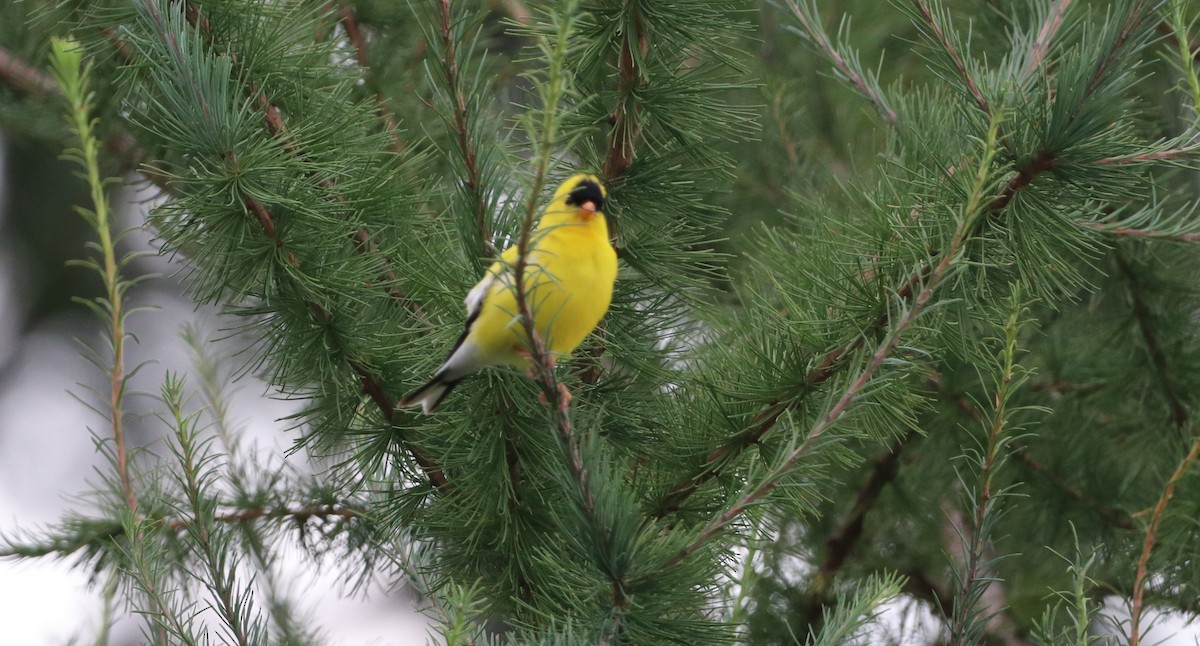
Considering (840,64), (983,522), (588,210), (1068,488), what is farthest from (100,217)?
(1068,488)

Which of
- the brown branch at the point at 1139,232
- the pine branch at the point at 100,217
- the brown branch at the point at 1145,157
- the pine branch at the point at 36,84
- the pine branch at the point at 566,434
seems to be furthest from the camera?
the pine branch at the point at 36,84

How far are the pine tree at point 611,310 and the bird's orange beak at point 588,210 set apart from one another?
0.12 metres

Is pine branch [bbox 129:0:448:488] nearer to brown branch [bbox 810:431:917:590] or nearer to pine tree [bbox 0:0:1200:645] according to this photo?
pine tree [bbox 0:0:1200:645]

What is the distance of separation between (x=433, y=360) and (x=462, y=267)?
0.20 meters

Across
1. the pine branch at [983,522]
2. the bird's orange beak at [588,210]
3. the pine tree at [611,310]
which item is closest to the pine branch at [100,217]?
the pine tree at [611,310]

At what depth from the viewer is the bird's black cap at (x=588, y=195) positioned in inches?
79.0

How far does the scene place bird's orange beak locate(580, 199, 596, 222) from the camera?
1996 mm

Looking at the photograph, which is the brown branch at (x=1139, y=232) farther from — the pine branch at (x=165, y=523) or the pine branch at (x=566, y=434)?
the pine branch at (x=165, y=523)

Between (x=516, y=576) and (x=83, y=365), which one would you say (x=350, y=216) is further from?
(x=83, y=365)

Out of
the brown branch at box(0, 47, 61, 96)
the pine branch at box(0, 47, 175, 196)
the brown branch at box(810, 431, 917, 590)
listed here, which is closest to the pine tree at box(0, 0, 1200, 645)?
the pine branch at box(0, 47, 175, 196)

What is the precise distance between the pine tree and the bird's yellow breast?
97 millimetres

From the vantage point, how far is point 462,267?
2.08 meters

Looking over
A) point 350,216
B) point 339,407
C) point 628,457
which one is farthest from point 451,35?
point 628,457

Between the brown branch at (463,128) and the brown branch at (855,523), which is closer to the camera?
the brown branch at (463,128)
